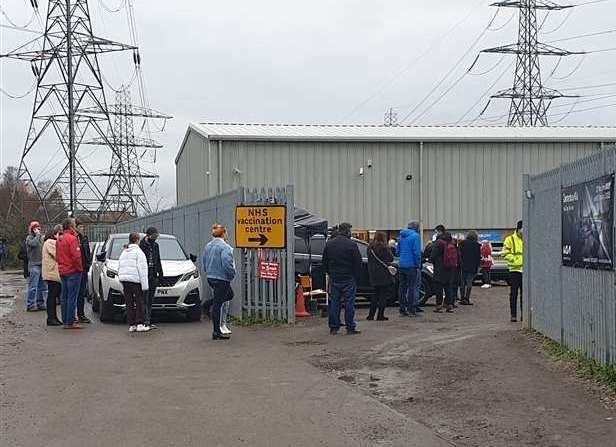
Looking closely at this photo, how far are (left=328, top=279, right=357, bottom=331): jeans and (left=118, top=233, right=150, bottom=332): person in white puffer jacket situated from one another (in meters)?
3.20

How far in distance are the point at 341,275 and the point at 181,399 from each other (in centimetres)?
533

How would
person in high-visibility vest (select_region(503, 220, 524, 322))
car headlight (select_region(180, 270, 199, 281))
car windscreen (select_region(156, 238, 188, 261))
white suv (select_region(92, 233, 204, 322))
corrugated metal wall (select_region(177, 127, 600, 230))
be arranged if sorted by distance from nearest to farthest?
1. person in high-visibility vest (select_region(503, 220, 524, 322))
2. white suv (select_region(92, 233, 204, 322))
3. car headlight (select_region(180, 270, 199, 281))
4. car windscreen (select_region(156, 238, 188, 261))
5. corrugated metal wall (select_region(177, 127, 600, 230))

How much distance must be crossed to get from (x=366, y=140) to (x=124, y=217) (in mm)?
20984

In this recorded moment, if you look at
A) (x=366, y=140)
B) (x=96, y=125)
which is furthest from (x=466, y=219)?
(x=96, y=125)

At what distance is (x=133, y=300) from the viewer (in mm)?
14719

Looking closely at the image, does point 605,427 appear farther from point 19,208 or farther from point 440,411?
point 19,208

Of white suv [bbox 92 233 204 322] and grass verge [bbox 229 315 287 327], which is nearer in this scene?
grass verge [bbox 229 315 287 327]

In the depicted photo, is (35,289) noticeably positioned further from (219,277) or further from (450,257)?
(450,257)

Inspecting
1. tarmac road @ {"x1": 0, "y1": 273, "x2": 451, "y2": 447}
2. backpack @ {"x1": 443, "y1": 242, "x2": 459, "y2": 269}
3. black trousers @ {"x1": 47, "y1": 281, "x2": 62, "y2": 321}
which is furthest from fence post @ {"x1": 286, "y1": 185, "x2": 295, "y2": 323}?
black trousers @ {"x1": 47, "y1": 281, "x2": 62, "y2": 321}

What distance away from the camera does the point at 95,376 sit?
10.2m

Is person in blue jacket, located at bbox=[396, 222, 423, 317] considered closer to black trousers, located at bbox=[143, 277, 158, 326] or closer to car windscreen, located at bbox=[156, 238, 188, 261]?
car windscreen, located at bbox=[156, 238, 188, 261]

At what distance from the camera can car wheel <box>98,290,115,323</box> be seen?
52.9 feet

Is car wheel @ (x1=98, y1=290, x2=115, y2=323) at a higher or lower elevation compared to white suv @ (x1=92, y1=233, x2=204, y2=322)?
lower

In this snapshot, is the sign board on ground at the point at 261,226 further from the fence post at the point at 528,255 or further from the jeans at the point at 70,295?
the fence post at the point at 528,255
